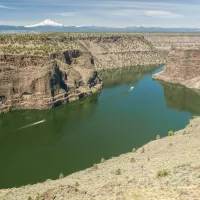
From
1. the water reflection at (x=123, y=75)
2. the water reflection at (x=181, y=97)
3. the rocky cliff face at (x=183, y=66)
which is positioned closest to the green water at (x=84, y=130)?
the water reflection at (x=181, y=97)

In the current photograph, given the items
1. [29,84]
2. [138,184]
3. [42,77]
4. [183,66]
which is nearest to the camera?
[138,184]

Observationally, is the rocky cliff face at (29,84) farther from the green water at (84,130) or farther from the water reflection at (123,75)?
the water reflection at (123,75)

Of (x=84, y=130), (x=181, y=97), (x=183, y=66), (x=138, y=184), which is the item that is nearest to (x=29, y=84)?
(x=84, y=130)

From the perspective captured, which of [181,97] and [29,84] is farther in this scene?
[181,97]

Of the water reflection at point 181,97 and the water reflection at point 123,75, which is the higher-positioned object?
the water reflection at point 123,75

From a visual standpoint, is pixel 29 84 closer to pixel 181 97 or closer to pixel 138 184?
pixel 181 97

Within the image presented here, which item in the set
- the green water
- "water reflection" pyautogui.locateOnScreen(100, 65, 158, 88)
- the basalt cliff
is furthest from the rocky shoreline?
"water reflection" pyautogui.locateOnScreen(100, 65, 158, 88)

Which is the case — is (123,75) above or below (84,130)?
above
